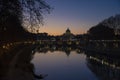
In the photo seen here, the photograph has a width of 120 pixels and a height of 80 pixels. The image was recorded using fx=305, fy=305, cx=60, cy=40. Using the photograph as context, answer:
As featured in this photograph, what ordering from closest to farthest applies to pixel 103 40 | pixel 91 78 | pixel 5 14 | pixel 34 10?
pixel 34 10 < pixel 5 14 < pixel 91 78 < pixel 103 40

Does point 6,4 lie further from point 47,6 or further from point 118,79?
point 118,79

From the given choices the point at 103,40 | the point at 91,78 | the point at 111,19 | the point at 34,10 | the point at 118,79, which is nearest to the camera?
the point at 34,10

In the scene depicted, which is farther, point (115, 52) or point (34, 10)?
point (115, 52)

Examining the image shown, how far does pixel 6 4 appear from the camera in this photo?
1656cm

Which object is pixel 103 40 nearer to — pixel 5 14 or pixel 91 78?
pixel 91 78

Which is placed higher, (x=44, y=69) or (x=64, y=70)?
(x=44, y=69)

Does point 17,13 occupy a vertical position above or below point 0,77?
above

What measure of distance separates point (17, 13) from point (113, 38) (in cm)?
8907

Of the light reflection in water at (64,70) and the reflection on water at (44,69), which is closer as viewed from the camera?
the reflection on water at (44,69)

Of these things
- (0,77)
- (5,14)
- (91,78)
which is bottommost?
(91,78)

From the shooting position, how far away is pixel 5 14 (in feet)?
57.8

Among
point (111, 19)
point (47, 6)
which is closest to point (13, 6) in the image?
point (47, 6)

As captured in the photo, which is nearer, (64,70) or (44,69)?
(44,69)

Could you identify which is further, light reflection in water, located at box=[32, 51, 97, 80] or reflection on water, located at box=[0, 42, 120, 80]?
light reflection in water, located at box=[32, 51, 97, 80]
